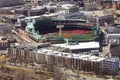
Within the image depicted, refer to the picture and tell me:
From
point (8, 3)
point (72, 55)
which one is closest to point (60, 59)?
point (72, 55)

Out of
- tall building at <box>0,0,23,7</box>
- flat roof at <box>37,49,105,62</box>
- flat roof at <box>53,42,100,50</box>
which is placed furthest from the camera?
tall building at <box>0,0,23,7</box>

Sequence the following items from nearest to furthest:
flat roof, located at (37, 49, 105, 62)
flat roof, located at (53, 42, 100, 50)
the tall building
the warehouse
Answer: the warehouse < flat roof, located at (37, 49, 105, 62) < flat roof, located at (53, 42, 100, 50) < the tall building

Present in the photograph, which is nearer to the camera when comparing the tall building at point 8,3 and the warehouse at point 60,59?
the warehouse at point 60,59

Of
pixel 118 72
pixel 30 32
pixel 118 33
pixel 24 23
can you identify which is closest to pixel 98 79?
pixel 118 72

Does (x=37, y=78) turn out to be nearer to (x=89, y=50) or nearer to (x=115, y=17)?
(x=89, y=50)

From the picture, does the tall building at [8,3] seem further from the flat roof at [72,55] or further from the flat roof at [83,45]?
the flat roof at [72,55]

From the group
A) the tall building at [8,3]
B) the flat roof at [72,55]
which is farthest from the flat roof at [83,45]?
the tall building at [8,3]

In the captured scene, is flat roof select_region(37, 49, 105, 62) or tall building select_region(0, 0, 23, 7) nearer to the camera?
flat roof select_region(37, 49, 105, 62)

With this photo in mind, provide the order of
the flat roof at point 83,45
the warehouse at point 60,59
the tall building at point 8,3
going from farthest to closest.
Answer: the tall building at point 8,3 → the flat roof at point 83,45 → the warehouse at point 60,59

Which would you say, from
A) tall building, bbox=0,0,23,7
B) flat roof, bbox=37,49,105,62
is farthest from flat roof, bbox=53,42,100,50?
tall building, bbox=0,0,23,7

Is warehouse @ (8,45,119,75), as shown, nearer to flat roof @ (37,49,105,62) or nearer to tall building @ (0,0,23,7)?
flat roof @ (37,49,105,62)

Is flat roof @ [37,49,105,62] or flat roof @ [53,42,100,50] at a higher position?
flat roof @ [37,49,105,62]

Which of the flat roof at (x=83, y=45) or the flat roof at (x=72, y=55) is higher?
the flat roof at (x=72, y=55)

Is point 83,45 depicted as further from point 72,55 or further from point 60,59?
point 60,59
